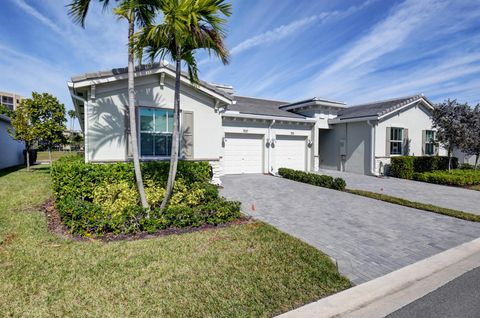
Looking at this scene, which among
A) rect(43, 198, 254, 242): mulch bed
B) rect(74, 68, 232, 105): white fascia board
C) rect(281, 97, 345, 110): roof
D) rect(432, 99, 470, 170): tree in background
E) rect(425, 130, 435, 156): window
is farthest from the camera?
rect(425, 130, 435, 156): window

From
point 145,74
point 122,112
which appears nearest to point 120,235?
point 122,112

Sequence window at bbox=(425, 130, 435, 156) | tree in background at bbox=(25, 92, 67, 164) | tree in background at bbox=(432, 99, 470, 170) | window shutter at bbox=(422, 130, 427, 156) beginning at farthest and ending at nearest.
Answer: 1. window at bbox=(425, 130, 435, 156)
2. window shutter at bbox=(422, 130, 427, 156)
3. tree in background at bbox=(25, 92, 67, 164)
4. tree in background at bbox=(432, 99, 470, 170)

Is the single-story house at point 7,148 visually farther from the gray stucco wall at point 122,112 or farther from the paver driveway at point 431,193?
the paver driveway at point 431,193

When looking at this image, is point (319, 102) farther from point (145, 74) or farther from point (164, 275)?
point (164, 275)

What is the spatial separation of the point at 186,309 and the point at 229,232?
2517mm

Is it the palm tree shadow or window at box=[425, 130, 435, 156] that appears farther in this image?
window at box=[425, 130, 435, 156]

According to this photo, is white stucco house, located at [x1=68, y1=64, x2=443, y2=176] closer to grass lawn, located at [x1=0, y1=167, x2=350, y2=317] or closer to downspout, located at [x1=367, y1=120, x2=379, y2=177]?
downspout, located at [x1=367, y1=120, x2=379, y2=177]

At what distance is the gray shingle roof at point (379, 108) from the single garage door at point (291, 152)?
3390mm

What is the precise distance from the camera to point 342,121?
54.0 ft

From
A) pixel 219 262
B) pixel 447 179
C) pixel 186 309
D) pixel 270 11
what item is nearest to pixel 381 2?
pixel 270 11

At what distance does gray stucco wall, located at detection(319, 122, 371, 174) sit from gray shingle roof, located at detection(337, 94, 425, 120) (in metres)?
0.67

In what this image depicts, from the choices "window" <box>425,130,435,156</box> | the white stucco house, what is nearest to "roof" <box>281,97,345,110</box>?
the white stucco house

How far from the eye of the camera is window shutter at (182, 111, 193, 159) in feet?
31.2

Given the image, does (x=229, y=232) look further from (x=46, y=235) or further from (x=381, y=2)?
(x=381, y=2)
